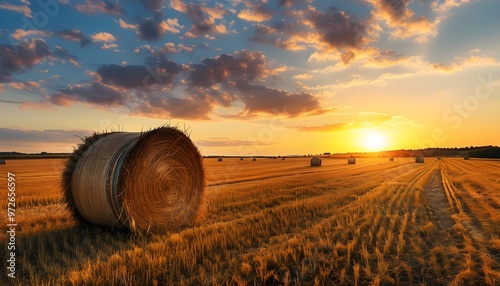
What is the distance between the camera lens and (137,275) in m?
5.02

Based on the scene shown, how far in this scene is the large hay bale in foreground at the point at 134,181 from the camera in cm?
758

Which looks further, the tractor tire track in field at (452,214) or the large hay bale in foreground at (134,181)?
the tractor tire track in field at (452,214)

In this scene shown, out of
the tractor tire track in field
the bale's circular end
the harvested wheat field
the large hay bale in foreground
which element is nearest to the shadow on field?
the harvested wheat field

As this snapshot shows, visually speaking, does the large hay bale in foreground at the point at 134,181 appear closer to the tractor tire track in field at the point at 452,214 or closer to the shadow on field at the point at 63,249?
the shadow on field at the point at 63,249

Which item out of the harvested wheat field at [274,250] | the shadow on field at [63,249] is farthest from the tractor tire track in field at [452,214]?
the shadow on field at [63,249]

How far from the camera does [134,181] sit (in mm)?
7930

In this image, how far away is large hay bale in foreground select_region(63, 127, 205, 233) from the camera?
7578 mm

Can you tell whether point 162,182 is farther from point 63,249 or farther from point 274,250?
point 274,250

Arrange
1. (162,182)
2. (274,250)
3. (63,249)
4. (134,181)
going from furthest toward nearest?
(162,182) < (134,181) < (63,249) < (274,250)

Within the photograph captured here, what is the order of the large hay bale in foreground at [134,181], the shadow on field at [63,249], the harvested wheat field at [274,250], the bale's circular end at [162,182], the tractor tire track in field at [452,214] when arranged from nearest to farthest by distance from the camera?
1. the harvested wheat field at [274,250]
2. the shadow on field at [63,249]
3. the large hay bale in foreground at [134,181]
4. the bale's circular end at [162,182]
5. the tractor tire track in field at [452,214]

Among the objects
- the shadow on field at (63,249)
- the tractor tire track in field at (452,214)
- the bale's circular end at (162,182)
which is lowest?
the tractor tire track in field at (452,214)

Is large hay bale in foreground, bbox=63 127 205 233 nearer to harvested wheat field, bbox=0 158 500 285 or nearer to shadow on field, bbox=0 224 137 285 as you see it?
shadow on field, bbox=0 224 137 285

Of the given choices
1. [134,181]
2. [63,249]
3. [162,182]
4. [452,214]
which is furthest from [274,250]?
Answer: [452,214]

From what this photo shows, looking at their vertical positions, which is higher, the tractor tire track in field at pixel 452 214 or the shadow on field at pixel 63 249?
the shadow on field at pixel 63 249
